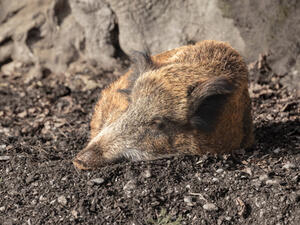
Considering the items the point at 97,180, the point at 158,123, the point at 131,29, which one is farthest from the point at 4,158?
the point at 131,29

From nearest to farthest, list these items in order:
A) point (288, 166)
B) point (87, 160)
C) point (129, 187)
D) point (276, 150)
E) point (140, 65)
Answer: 1. point (129, 187)
2. point (87, 160)
3. point (288, 166)
4. point (140, 65)
5. point (276, 150)

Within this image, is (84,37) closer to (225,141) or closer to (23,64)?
(23,64)

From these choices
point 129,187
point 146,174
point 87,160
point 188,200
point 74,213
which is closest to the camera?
point 74,213

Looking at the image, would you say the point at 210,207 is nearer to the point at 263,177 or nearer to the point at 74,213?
the point at 263,177

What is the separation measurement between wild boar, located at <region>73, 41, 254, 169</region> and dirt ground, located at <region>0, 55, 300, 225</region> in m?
0.13

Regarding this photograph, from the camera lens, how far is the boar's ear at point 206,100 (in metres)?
4.74

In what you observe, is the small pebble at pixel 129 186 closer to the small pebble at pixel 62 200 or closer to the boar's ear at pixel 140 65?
the small pebble at pixel 62 200

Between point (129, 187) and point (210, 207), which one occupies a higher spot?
point (129, 187)

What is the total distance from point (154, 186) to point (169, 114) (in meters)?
0.74

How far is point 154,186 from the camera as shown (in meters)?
4.44

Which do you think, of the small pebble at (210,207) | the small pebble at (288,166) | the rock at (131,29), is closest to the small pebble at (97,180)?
the small pebble at (210,207)

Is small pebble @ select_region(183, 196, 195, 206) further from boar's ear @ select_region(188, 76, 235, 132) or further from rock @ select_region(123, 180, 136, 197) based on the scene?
boar's ear @ select_region(188, 76, 235, 132)

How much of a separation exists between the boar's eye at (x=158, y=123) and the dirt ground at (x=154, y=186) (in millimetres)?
348

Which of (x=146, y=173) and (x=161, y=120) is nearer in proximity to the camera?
(x=146, y=173)
